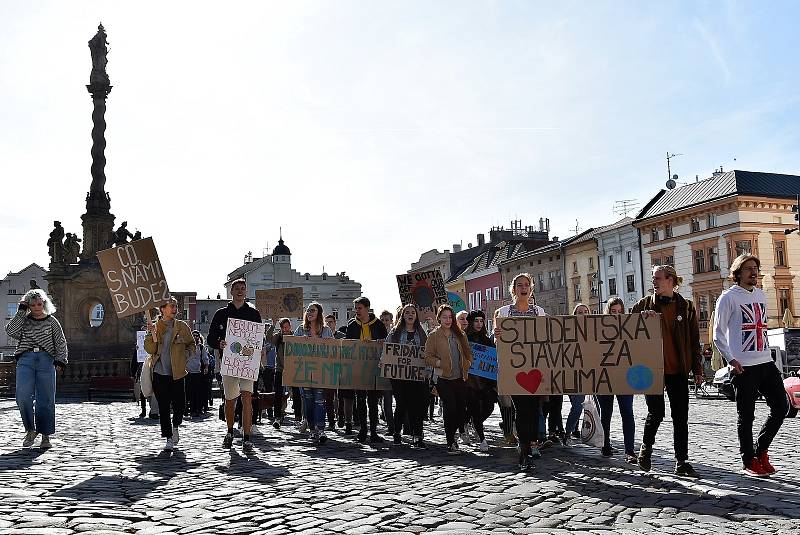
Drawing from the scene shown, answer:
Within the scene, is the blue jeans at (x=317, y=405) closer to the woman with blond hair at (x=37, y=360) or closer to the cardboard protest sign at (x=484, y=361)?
the cardboard protest sign at (x=484, y=361)

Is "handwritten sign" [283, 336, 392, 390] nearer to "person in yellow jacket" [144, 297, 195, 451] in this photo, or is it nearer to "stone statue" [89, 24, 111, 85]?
"person in yellow jacket" [144, 297, 195, 451]

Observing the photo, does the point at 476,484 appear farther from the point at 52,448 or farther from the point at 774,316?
the point at 774,316

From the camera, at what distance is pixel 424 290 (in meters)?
18.9

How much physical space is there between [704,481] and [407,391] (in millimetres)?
4879

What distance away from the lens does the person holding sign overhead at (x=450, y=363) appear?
11.1m

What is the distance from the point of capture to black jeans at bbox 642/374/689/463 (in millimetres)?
8414

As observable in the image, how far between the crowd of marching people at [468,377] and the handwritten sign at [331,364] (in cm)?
21

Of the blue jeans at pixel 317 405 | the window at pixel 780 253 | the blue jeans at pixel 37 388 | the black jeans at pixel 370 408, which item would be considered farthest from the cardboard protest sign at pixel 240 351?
the window at pixel 780 253

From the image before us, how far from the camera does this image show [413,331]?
12320 millimetres

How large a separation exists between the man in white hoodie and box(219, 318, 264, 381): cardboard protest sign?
19.1 ft

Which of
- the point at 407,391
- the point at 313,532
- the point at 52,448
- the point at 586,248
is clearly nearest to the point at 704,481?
the point at 313,532

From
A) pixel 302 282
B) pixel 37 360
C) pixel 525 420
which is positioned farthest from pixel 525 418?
pixel 302 282

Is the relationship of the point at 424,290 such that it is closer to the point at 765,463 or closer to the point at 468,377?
the point at 468,377

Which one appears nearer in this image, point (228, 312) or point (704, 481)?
point (704, 481)
